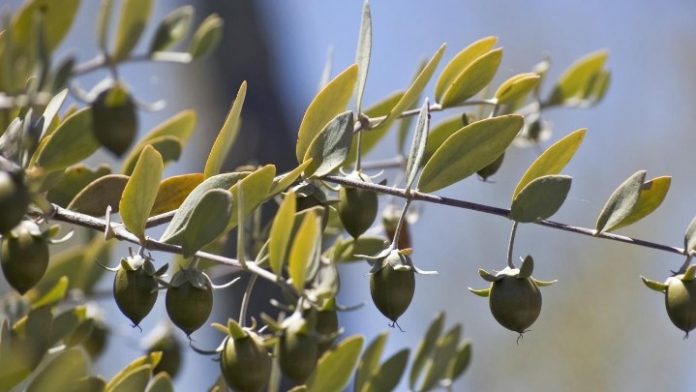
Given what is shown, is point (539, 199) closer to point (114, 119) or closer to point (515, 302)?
point (515, 302)

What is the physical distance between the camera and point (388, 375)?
960 mm

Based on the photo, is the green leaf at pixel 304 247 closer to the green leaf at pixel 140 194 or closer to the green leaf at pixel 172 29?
the green leaf at pixel 140 194

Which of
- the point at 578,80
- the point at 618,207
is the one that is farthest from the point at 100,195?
the point at 578,80

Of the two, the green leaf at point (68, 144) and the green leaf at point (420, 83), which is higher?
the green leaf at point (420, 83)

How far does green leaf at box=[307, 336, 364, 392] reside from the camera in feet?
2.83

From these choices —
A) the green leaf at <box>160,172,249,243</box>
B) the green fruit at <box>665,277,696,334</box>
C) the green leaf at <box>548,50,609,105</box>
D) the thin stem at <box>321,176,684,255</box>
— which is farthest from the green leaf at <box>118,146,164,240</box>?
the green leaf at <box>548,50,609,105</box>

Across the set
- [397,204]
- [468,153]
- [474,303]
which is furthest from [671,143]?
[468,153]

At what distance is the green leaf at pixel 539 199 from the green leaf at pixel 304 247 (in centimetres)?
14

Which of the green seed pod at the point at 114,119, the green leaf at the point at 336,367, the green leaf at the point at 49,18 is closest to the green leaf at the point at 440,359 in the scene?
the green leaf at the point at 336,367

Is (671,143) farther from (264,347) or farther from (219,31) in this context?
(264,347)

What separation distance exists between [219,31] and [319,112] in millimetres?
349

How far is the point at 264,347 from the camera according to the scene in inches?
29.6

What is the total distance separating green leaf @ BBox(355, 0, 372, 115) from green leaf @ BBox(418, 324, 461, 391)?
1.10ft

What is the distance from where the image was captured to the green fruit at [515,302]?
0.75 metres
